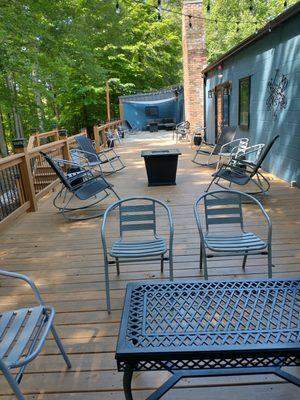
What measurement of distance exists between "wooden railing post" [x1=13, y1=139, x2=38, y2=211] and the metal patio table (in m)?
3.67

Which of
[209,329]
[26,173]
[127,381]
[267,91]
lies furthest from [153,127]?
[127,381]

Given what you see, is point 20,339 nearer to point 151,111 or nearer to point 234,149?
point 234,149

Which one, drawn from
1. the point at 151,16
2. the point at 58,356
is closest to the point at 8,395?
the point at 58,356

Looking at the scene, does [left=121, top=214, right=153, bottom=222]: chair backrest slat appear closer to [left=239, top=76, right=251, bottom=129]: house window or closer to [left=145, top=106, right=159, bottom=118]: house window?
[left=239, top=76, right=251, bottom=129]: house window

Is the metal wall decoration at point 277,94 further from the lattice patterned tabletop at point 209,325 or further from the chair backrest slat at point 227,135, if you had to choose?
the lattice patterned tabletop at point 209,325

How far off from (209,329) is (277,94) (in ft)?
18.2

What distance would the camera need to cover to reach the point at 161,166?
19.9 feet

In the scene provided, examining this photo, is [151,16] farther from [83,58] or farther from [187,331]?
[187,331]

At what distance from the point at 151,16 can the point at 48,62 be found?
540 inches

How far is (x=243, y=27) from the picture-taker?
77.8ft

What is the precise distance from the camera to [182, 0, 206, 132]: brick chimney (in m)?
11.9

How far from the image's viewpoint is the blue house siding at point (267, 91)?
211 inches

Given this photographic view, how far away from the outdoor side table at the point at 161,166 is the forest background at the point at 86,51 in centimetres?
575

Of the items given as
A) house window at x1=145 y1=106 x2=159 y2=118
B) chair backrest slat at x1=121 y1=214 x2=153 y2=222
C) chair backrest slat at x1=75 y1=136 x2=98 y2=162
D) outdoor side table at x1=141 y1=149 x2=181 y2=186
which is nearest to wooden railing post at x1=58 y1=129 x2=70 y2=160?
chair backrest slat at x1=75 y1=136 x2=98 y2=162
